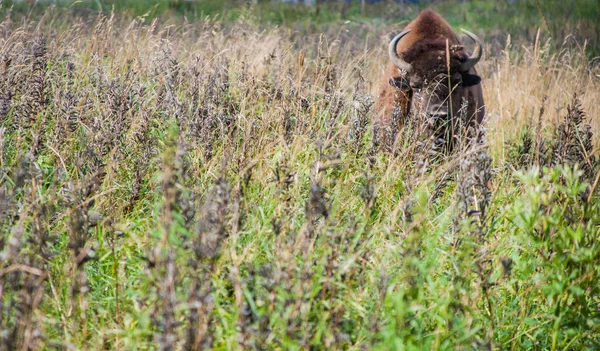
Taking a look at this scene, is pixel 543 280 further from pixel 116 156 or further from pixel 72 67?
pixel 72 67

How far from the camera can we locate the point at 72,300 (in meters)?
2.17

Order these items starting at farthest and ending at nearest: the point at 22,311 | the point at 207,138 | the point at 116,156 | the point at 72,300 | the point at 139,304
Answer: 1. the point at 207,138
2. the point at 116,156
3. the point at 139,304
4. the point at 72,300
5. the point at 22,311

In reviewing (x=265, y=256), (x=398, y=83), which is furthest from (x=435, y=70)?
(x=265, y=256)

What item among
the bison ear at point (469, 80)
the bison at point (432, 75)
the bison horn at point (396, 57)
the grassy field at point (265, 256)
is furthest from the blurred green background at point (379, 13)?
the grassy field at point (265, 256)

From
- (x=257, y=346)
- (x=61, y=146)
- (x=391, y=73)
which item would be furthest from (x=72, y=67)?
(x=257, y=346)

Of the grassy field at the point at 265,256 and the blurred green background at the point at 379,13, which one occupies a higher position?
the grassy field at the point at 265,256

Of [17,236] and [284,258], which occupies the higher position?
[17,236]

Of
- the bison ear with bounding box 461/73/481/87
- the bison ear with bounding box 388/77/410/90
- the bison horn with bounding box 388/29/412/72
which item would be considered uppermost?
the bison horn with bounding box 388/29/412/72

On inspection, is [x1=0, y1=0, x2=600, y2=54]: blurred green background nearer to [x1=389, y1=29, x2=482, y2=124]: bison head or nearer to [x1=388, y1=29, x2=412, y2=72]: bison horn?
[x1=389, y1=29, x2=482, y2=124]: bison head

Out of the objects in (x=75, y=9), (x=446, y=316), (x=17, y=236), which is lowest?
(x=75, y=9)

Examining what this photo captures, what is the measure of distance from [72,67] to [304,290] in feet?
11.9

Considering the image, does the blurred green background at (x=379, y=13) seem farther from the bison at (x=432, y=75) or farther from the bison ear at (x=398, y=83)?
the bison ear at (x=398, y=83)

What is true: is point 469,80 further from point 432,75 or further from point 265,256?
point 265,256

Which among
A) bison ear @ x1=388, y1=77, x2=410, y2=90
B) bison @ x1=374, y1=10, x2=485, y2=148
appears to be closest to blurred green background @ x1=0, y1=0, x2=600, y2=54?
bison @ x1=374, y1=10, x2=485, y2=148
